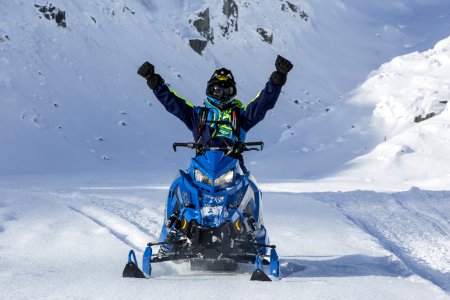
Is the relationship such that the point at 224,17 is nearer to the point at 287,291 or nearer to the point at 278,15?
the point at 278,15

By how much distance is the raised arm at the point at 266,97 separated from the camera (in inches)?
256

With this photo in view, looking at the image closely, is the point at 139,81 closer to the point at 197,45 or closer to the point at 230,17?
the point at 197,45

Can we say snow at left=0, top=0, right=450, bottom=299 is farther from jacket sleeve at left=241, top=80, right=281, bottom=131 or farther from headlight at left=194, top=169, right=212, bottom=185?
jacket sleeve at left=241, top=80, right=281, bottom=131

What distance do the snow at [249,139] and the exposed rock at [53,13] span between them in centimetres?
35

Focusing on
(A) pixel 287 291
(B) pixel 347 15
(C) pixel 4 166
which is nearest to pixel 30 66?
(C) pixel 4 166

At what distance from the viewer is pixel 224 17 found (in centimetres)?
4766

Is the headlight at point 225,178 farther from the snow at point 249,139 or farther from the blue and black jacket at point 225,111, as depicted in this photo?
the snow at point 249,139

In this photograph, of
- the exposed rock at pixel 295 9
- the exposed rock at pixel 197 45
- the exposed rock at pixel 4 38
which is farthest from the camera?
the exposed rock at pixel 295 9

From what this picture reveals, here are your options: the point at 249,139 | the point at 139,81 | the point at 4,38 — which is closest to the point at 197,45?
the point at 139,81

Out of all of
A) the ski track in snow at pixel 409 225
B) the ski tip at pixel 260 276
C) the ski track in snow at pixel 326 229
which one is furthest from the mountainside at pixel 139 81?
the ski tip at pixel 260 276

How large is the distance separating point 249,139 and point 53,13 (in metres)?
11.6

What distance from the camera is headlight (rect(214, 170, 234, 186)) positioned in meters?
5.99

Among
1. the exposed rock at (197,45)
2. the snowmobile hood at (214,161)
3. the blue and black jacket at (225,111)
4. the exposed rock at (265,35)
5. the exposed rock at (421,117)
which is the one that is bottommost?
the snowmobile hood at (214,161)

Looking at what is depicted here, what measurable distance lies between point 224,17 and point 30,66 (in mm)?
20360
